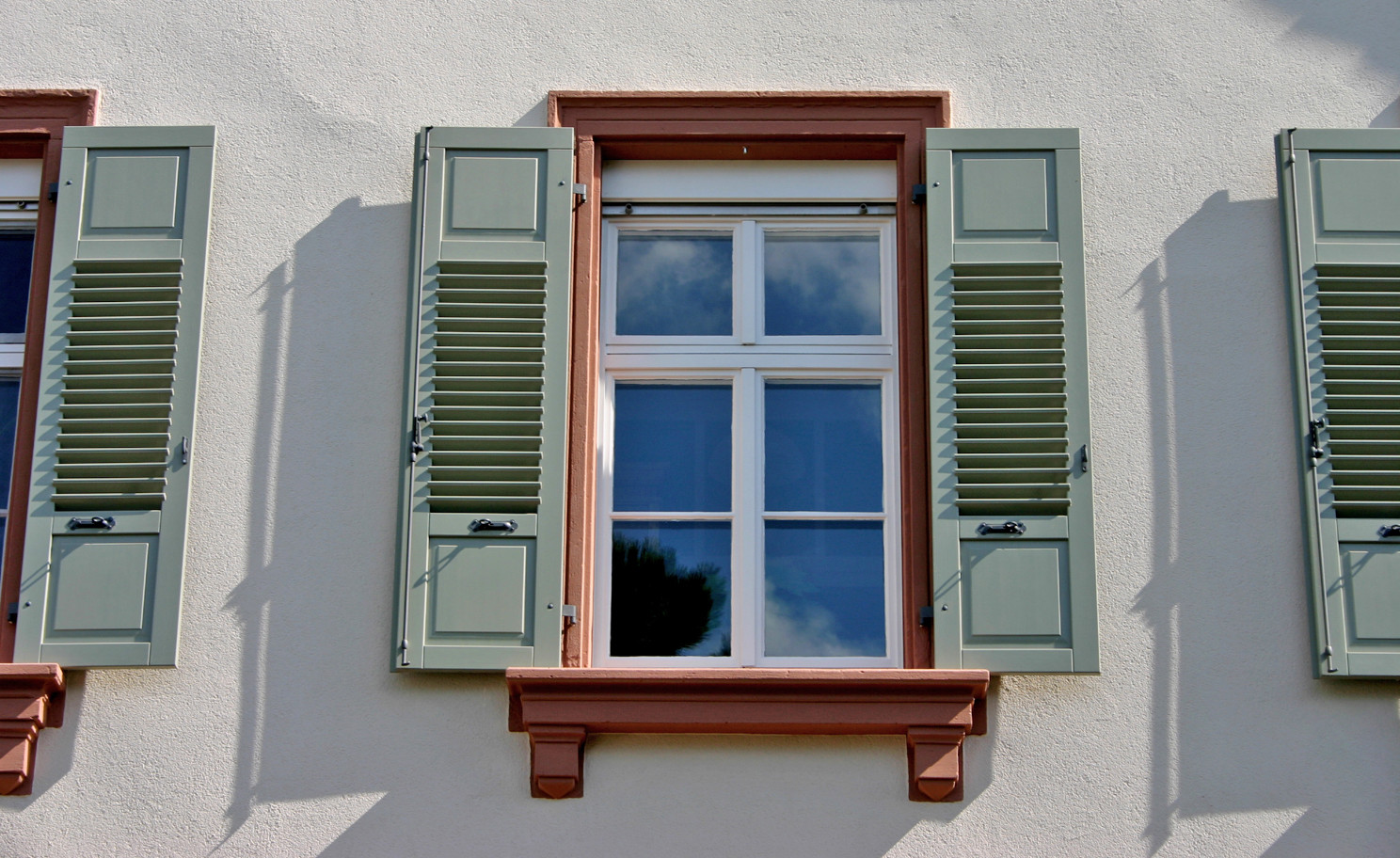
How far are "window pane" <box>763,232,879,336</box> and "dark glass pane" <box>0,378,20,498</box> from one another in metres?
2.30

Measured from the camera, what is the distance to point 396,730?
4719 millimetres

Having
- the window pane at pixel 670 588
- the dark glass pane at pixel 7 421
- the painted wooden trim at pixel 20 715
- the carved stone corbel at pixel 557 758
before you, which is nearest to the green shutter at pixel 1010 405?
the window pane at pixel 670 588

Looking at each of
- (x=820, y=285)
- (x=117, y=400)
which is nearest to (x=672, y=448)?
(x=820, y=285)

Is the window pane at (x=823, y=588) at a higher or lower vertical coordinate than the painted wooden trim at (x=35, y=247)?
lower

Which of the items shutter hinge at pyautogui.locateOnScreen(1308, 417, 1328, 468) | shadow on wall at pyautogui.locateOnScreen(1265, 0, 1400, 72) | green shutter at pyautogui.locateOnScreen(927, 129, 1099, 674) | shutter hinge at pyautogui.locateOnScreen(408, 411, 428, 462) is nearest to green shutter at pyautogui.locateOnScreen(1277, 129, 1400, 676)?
shutter hinge at pyautogui.locateOnScreen(1308, 417, 1328, 468)

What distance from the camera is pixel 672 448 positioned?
515 cm

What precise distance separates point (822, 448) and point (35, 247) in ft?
8.09

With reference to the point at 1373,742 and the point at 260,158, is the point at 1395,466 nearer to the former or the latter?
the point at 1373,742

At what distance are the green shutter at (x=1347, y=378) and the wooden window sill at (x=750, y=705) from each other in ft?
3.47

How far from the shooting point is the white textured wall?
4.66 m

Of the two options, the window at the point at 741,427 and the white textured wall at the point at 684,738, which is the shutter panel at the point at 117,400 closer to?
the white textured wall at the point at 684,738

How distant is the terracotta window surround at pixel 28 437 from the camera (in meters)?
4.65

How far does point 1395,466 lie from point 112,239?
379 cm

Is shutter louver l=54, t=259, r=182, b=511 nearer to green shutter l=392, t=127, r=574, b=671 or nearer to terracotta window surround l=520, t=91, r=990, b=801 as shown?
green shutter l=392, t=127, r=574, b=671
